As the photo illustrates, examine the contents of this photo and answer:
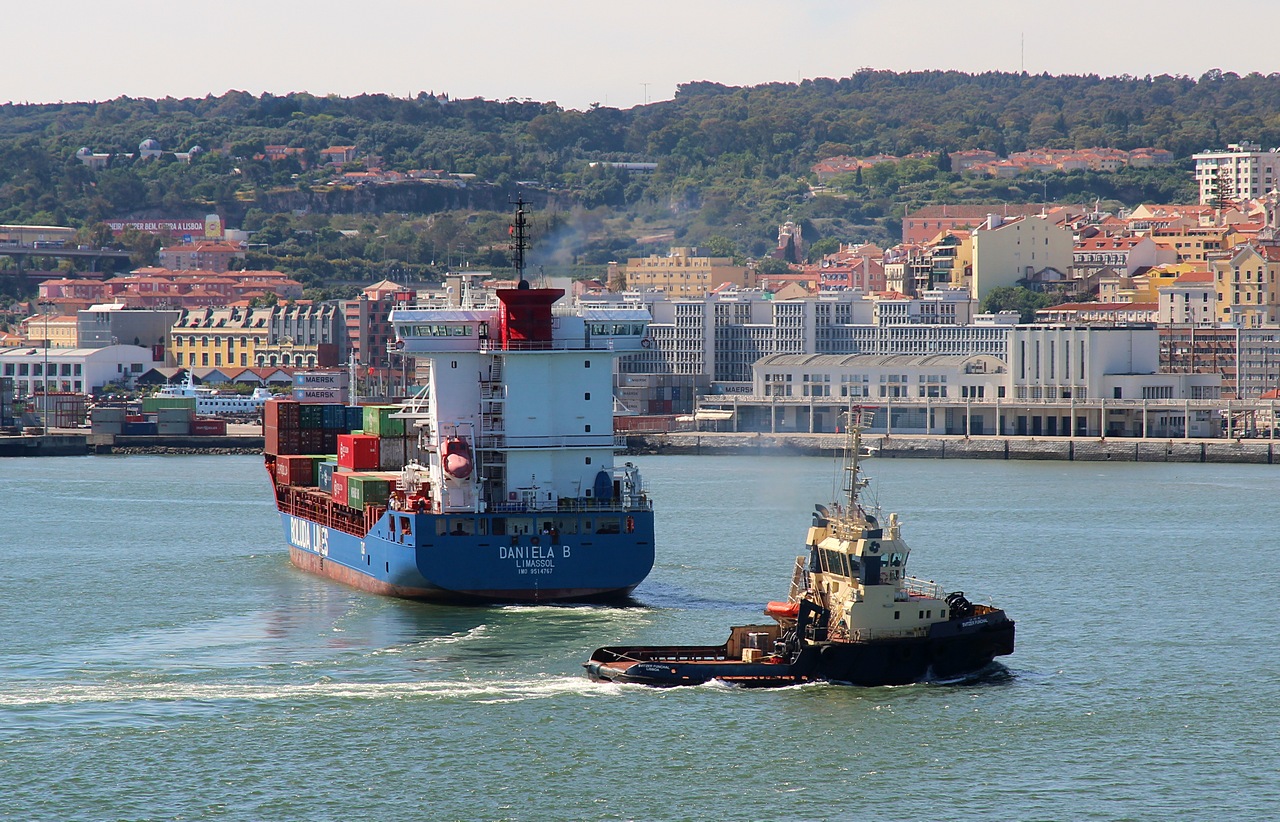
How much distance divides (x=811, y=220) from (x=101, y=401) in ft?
296

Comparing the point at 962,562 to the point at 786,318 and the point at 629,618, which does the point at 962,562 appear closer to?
the point at 629,618

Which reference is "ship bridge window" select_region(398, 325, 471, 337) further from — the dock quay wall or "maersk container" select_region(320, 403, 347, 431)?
the dock quay wall

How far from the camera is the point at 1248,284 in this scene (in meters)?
113

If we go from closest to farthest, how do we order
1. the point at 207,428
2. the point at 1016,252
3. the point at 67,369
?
the point at 207,428 < the point at 67,369 < the point at 1016,252

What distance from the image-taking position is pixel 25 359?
115 metres

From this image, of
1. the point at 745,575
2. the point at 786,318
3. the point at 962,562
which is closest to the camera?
the point at 745,575

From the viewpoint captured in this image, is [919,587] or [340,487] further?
[340,487]

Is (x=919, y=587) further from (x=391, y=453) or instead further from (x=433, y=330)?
(x=391, y=453)

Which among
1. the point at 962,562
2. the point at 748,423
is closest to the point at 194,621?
the point at 962,562

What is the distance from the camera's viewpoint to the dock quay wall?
266 feet

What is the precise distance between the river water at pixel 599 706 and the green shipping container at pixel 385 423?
3.08m

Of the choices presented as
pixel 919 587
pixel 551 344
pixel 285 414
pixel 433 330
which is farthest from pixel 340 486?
pixel 919 587

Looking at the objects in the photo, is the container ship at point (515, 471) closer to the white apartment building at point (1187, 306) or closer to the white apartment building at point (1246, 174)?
the white apartment building at point (1187, 306)

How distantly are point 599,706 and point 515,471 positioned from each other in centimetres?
826
